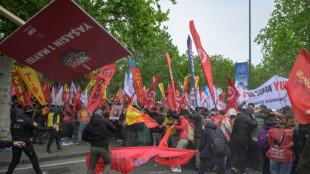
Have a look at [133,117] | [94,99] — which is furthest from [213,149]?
[94,99]

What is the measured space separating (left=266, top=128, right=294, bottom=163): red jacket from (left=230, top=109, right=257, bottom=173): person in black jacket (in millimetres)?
1496

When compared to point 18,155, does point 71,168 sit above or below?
below

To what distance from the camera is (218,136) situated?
Answer: 5766 millimetres

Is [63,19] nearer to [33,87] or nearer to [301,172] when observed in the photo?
[301,172]

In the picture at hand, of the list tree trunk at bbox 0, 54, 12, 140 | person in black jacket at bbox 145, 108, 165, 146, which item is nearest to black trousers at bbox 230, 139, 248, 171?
person in black jacket at bbox 145, 108, 165, 146

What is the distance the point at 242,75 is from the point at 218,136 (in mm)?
7485

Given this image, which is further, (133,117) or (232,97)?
(232,97)

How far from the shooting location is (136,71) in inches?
421

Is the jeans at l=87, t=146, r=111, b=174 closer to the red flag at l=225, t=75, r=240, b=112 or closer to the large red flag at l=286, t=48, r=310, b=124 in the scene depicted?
the large red flag at l=286, t=48, r=310, b=124

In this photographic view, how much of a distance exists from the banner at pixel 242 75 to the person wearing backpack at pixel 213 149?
7.05 m

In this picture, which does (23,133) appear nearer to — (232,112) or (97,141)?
(97,141)

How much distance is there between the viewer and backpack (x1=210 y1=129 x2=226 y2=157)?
561 centimetres

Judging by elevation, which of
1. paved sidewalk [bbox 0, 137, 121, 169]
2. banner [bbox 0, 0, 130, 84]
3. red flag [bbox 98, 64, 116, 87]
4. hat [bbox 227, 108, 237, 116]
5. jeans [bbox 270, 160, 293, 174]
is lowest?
paved sidewalk [bbox 0, 137, 121, 169]

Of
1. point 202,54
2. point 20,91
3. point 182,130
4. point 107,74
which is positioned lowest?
point 182,130
